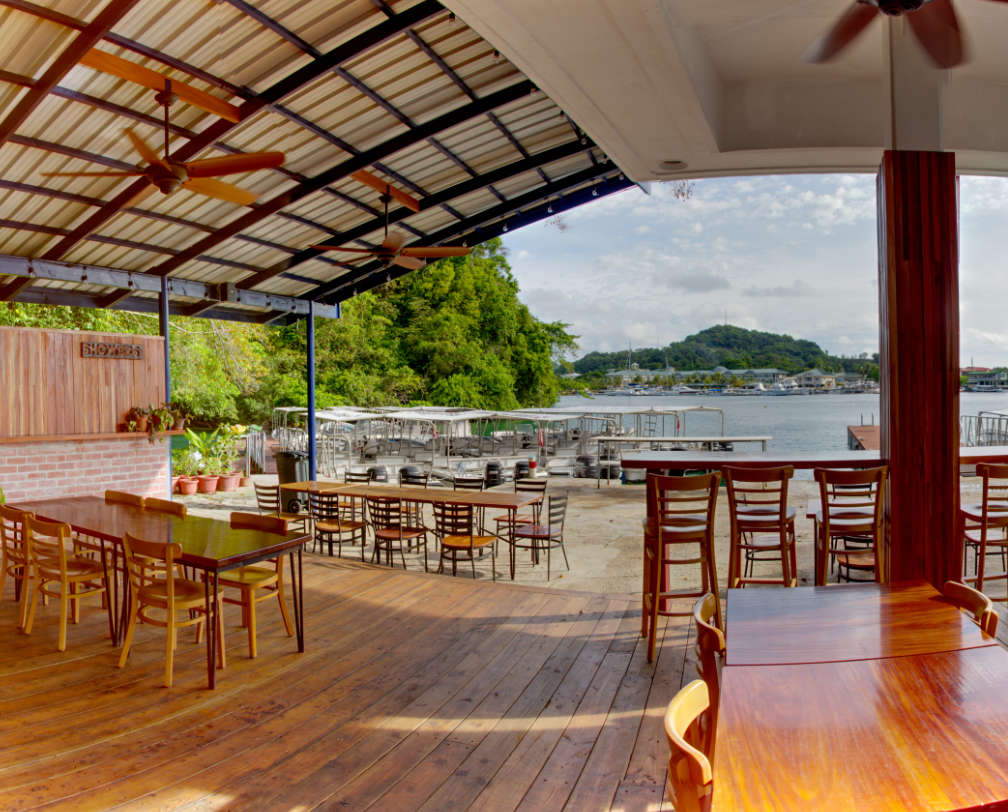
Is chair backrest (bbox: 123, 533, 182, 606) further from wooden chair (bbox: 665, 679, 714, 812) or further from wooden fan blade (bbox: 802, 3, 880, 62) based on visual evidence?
wooden fan blade (bbox: 802, 3, 880, 62)

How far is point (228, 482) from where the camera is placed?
14992 millimetres

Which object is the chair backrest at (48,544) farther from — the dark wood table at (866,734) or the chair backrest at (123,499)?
the dark wood table at (866,734)

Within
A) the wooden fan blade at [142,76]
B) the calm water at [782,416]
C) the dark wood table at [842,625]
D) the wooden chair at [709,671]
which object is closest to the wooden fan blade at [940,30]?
the dark wood table at [842,625]

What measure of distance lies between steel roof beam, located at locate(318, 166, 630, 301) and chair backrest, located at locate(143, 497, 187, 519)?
6.38 meters

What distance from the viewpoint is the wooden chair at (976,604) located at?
90.0 inches

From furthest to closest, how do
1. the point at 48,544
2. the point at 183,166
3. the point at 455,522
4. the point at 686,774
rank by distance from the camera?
the point at 455,522 < the point at 183,166 < the point at 48,544 < the point at 686,774

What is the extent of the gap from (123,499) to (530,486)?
559 centimetres

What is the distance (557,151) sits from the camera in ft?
35.1

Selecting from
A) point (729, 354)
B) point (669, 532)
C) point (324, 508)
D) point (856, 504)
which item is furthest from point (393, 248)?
point (729, 354)

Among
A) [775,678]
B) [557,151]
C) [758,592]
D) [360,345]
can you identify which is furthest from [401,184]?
[360,345]

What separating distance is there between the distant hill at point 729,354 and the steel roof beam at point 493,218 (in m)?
41.2

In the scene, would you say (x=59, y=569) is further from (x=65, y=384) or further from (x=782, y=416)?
(x=782, y=416)

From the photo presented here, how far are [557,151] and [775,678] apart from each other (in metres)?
9.83

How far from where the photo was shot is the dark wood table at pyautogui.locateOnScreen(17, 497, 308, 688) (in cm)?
403
